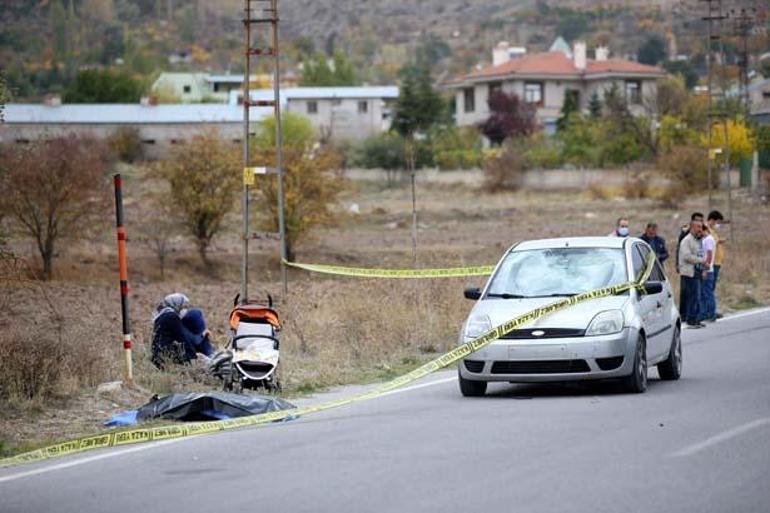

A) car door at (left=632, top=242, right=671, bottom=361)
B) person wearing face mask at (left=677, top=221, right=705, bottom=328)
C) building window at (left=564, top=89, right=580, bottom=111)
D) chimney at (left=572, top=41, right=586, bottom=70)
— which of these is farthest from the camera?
chimney at (left=572, top=41, right=586, bottom=70)

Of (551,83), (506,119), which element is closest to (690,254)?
(506,119)

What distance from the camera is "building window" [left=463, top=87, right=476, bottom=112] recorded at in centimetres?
12106

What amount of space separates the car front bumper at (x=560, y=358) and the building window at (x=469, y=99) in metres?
107

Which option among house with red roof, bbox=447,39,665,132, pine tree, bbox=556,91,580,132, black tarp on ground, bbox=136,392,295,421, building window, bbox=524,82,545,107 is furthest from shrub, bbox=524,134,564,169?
black tarp on ground, bbox=136,392,295,421

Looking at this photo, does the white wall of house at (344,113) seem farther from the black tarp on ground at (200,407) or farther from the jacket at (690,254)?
the black tarp on ground at (200,407)

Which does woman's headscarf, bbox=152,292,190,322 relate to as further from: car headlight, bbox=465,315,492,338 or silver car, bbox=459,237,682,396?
car headlight, bbox=465,315,492,338

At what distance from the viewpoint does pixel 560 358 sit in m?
14.9

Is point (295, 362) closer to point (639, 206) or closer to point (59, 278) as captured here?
point (59, 278)

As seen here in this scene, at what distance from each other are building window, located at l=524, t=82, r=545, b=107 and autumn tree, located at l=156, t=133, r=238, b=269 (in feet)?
223

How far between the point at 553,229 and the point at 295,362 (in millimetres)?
40515

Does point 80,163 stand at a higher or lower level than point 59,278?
higher

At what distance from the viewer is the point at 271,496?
1009cm

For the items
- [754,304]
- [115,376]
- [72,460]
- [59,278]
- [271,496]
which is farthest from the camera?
[59,278]

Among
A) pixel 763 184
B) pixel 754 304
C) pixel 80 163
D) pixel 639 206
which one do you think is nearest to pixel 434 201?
pixel 639 206
